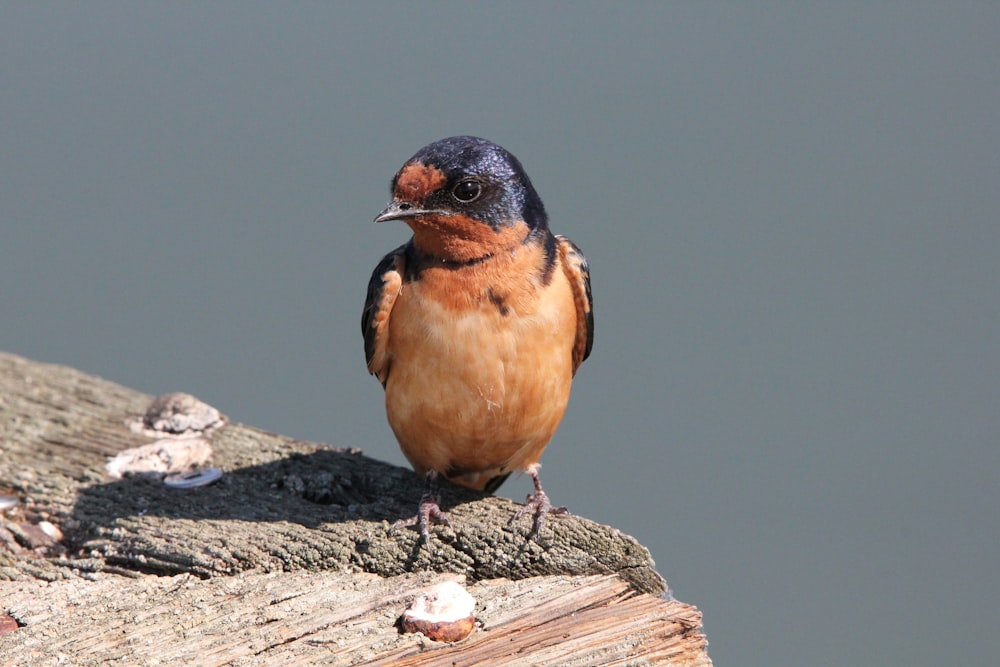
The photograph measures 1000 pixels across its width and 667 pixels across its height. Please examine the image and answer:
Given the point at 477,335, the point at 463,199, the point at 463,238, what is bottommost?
the point at 477,335

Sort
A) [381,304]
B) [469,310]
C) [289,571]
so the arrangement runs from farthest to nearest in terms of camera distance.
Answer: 1. [381,304]
2. [469,310]
3. [289,571]

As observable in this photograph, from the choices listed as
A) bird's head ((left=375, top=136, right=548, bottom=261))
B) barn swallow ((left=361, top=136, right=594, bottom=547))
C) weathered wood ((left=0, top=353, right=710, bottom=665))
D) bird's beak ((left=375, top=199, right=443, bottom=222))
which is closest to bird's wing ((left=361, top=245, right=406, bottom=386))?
barn swallow ((left=361, top=136, right=594, bottom=547))

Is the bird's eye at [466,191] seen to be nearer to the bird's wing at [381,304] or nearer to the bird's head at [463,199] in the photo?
the bird's head at [463,199]

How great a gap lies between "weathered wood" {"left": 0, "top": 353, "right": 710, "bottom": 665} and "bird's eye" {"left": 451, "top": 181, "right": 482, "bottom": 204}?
1.01 meters

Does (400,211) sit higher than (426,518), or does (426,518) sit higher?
(400,211)

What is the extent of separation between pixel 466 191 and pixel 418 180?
0.17 metres

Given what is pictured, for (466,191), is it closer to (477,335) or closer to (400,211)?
(400,211)

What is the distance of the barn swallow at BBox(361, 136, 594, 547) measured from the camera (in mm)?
4203

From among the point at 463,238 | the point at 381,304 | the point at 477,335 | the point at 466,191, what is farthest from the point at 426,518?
the point at 466,191

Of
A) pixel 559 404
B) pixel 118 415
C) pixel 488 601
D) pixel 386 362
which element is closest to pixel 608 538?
pixel 488 601

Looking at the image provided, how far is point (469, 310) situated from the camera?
427 centimetres

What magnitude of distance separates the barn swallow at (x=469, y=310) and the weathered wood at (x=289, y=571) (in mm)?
277

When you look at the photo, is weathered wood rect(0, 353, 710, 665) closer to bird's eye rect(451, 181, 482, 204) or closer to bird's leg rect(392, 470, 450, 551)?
bird's leg rect(392, 470, 450, 551)

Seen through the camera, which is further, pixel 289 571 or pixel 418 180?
pixel 418 180
